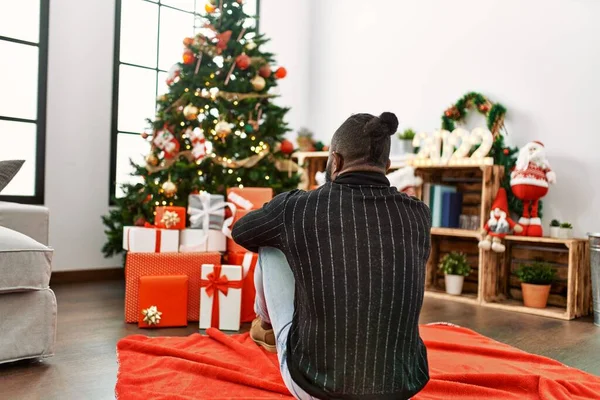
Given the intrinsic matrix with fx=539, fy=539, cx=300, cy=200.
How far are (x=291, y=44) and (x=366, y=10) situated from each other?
0.83 m

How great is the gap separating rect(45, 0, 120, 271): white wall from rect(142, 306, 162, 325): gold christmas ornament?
5.32ft

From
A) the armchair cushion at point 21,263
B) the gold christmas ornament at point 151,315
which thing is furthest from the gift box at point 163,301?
the armchair cushion at point 21,263

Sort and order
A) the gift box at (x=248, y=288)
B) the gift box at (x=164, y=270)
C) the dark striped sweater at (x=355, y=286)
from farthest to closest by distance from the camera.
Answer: the gift box at (x=248, y=288), the gift box at (x=164, y=270), the dark striped sweater at (x=355, y=286)

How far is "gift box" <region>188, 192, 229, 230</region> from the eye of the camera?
3.12 m

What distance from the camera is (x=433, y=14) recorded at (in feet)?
15.2

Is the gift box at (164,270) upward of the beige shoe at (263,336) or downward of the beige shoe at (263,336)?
upward

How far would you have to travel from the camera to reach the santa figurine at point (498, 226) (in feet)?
12.4

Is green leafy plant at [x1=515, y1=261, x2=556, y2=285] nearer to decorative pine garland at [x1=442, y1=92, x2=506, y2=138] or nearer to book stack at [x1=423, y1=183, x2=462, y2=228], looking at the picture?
book stack at [x1=423, y1=183, x2=462, y2=228]

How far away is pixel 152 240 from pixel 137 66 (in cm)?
206

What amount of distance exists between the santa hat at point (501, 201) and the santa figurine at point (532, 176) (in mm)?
85

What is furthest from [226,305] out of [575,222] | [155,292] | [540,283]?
[575,222]

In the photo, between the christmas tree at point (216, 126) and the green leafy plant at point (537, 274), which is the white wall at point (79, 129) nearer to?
the christmas tree at point (216, 126)

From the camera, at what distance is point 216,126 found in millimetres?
3492

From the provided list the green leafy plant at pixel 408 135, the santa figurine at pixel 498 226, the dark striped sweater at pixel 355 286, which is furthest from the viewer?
the green leafy plant at pixel 408 135
